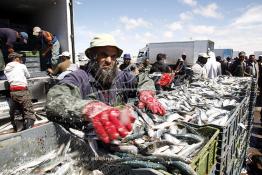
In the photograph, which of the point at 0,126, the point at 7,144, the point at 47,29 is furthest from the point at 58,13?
the point at 7,144

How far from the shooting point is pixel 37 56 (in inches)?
293

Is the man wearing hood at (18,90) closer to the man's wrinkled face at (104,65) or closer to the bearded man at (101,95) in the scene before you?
the bearded man at (101,95)

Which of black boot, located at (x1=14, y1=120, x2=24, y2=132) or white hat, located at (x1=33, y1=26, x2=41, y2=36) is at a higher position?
white hat, located at (x1=33, y1=26, x2=41, y2=36)

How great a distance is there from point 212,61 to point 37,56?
609cm

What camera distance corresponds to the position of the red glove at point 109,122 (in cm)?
202

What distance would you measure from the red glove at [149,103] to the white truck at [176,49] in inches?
891

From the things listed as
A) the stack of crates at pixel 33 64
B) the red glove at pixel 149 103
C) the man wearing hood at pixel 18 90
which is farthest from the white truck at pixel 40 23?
the red glove at pixel 149 103

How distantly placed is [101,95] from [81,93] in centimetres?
34

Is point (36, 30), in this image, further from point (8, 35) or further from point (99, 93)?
point (99, 93)

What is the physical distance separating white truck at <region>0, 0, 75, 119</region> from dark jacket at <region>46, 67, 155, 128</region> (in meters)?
3.68

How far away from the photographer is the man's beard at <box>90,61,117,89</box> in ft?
10.7

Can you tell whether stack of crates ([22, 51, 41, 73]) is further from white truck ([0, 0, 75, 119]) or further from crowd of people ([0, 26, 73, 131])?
white truck ([0, 0, 75, 119])

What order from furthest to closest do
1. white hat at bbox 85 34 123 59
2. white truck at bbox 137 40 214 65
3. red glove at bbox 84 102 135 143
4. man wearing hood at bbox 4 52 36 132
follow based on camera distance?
white truck at bbox 137 40 214 65 → man wearing hood at bbox 4 52 36 132 → white hat at bbox 85 34 123 59 → red glove at bbox 84 102 135 143

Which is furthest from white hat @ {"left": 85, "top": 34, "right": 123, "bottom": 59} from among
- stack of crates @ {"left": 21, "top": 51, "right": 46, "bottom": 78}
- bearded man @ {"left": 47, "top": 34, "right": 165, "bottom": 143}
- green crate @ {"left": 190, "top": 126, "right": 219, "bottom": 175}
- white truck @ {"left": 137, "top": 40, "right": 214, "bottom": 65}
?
white truck @ {"left": 137, "top": 40, "right": 214, "bottom": 65}
